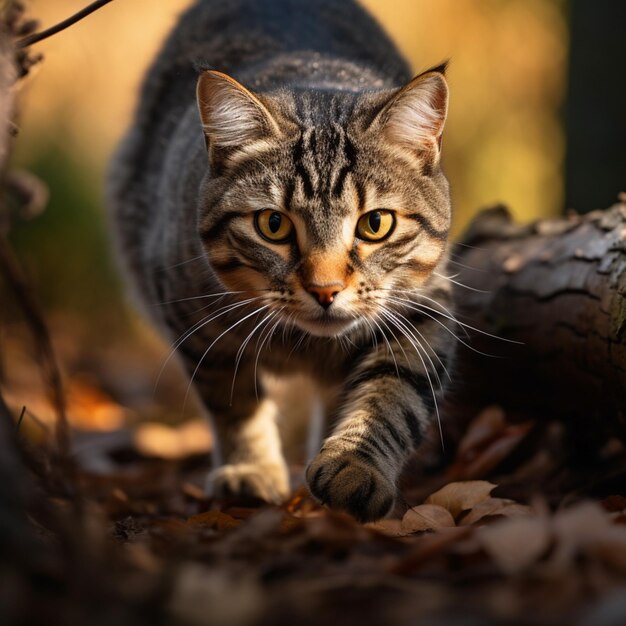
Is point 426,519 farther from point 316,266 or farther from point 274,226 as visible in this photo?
point 274,226

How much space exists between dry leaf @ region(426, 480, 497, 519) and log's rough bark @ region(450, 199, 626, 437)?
461 mm

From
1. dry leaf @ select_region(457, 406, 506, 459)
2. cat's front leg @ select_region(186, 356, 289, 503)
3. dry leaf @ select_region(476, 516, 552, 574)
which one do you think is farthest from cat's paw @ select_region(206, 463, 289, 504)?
dry leaf @ select_region(476, 516, 552, 574)

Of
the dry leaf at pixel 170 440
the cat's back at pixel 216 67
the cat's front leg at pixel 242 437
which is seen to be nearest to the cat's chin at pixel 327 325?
the cat's front leg at pixel 242 437

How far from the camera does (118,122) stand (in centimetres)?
528

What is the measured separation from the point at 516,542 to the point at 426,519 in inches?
22.0

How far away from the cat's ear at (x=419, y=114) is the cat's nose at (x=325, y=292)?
19.2 inches

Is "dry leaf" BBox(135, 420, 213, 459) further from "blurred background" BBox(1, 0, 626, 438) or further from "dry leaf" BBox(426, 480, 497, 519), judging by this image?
"blurred background" BBox(1, 0, 626, 438)

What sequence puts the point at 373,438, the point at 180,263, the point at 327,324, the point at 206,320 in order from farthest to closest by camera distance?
the point at 180,263, the point at 206,320, the point at 327,324, the point at 373,438

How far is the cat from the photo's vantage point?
192 cm

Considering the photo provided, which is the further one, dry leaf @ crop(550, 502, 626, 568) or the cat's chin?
the cat's chin

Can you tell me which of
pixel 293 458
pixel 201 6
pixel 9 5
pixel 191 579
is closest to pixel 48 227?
pixel 201 6

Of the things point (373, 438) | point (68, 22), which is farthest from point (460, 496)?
point (68, 22)

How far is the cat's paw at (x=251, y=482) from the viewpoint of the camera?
2.36 metres

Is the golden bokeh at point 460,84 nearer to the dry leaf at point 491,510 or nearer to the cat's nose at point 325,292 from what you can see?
the cat's nose at point 325,292
